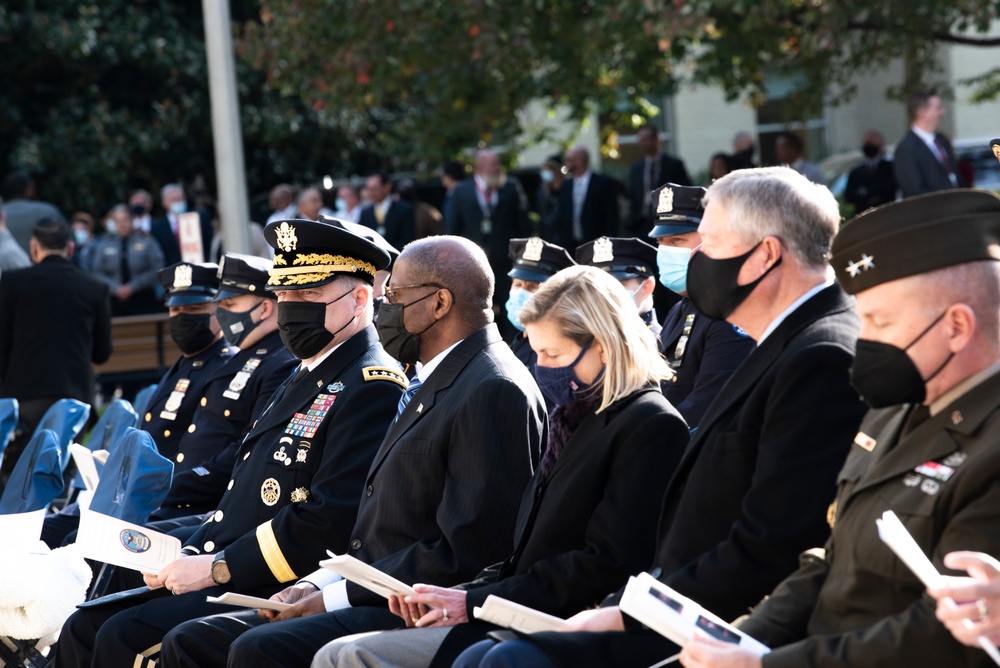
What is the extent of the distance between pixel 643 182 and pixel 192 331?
24.8 ft

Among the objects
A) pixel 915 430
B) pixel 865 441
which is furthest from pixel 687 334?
pixel 915 430

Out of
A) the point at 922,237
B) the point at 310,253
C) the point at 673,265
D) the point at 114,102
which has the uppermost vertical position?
the point at 922,237

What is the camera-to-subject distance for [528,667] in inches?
141

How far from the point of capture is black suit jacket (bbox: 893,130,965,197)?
10711 millimetres

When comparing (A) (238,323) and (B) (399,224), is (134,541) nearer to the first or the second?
(A) (238,323)

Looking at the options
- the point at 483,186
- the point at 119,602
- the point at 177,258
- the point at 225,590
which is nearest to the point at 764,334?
the point at 225,590

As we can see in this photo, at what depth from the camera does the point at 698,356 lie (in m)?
5.63

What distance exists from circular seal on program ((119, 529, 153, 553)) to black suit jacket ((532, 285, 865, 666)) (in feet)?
6.70

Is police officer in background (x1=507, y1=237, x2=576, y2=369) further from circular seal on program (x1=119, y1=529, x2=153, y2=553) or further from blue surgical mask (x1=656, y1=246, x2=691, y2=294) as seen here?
circular seal on program (x1=119, y1=529, x2=153, y2=553)

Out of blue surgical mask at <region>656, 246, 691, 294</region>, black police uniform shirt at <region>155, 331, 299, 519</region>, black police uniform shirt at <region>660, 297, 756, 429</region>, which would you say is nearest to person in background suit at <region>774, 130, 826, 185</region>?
black police uniform shirt at <region>660, 297, 756, 429</region>

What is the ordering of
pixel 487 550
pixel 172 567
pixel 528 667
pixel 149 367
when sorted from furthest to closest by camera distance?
1. pixel 149 367
2. pixel 172 567
3. pixel 487 550
4. pixel 528 667

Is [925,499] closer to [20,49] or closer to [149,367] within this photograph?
[149,367]

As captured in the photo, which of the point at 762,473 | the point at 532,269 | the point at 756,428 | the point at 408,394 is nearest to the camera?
the point at 762,473

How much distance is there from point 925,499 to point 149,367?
11.7 m
